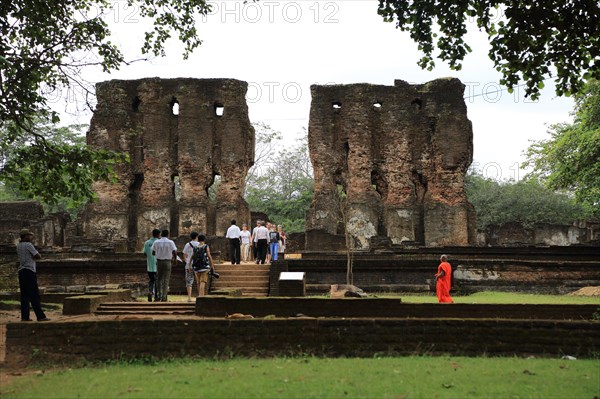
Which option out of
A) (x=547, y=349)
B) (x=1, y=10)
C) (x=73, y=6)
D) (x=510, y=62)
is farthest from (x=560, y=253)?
(x=1, y=10)

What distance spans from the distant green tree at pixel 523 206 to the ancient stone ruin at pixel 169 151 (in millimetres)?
20085

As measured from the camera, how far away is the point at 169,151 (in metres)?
26.6

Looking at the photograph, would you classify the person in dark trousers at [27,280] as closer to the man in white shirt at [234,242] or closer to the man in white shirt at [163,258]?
the man in white shirt at [163,258]

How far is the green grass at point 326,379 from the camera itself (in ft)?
19.9

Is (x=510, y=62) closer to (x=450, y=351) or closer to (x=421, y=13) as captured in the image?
(x=421, y=13)

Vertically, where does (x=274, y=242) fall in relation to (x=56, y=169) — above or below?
below

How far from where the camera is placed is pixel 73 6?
→ 539 inches

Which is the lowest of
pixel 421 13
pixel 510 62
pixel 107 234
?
pixel 107 234

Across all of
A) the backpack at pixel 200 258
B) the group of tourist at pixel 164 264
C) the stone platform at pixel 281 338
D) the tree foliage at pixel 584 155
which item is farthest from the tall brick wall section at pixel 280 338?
the tree foliage at pixel 584 155

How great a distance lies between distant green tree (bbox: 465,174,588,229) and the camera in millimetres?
42219

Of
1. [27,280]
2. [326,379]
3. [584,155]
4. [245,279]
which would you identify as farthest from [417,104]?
[326,379]

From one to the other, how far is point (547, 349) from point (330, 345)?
2260mm

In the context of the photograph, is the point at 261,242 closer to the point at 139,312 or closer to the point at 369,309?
the point at 139,312

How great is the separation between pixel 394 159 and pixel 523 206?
18.5 metres
